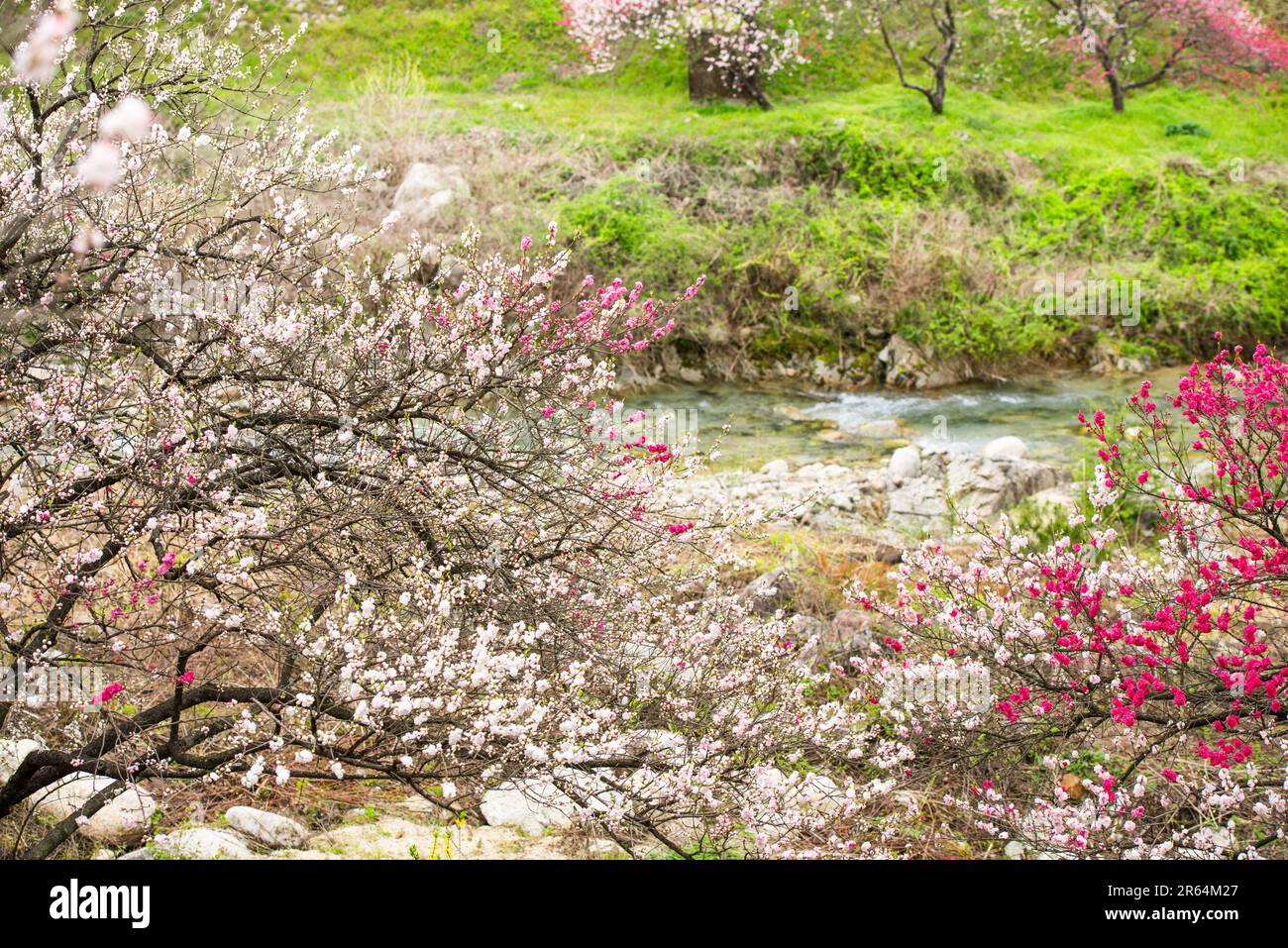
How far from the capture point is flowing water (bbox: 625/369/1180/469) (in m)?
10.7

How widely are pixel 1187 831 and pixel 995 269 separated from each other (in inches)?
406

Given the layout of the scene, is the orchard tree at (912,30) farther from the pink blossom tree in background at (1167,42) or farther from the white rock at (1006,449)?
the white rock at (1006,449)

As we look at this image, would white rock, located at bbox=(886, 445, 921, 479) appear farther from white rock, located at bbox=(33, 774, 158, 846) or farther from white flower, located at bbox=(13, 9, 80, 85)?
white flower, located at bbox=(13, 9, 80, 85)

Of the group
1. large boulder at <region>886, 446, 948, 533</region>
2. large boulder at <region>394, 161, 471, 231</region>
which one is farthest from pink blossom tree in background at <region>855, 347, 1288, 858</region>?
large boulder at <region>394, 161, 471, 231</region>

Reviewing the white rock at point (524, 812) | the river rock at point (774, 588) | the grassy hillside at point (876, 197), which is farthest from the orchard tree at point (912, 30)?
the white rock at point (524, 812)

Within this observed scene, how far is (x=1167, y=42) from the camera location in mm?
19625

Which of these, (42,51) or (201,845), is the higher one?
(42,51)

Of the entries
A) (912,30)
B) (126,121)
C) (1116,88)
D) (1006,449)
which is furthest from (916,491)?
(912,30)

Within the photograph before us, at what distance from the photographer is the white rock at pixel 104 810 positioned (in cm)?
393

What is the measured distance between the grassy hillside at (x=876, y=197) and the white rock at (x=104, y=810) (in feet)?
30.8

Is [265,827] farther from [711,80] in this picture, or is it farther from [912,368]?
[711,80]

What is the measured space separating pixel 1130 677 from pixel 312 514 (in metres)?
3.46

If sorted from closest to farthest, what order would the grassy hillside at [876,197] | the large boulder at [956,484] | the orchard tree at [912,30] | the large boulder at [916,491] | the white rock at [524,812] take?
the white rock at [524,812], the large boulder at [916,491], the large boulder at [956,484], the grassy hillside at [876,197], the orchard tree at [912,30]
